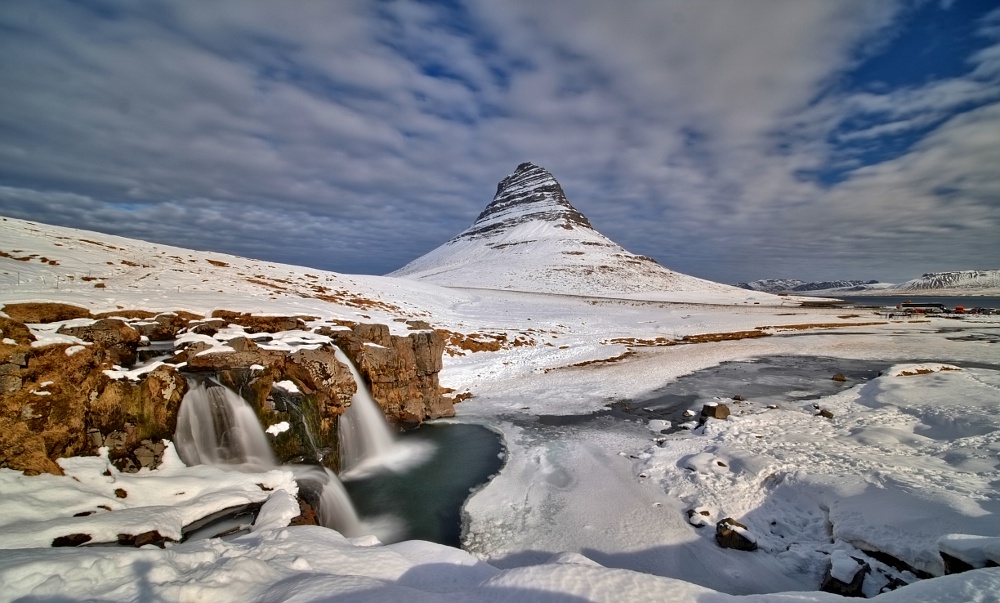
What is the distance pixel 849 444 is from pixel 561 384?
12.7 metres

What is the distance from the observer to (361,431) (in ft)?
45.9

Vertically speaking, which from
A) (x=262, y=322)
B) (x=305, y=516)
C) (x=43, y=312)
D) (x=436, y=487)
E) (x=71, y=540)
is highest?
(x=43, y=312)

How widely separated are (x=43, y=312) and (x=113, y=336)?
1.72 meters

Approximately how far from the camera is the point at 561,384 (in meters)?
22.1

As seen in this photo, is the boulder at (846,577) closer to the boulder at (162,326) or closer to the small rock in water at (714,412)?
the small rock in water at (714,412)

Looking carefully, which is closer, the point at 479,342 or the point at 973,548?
the point at 973,548

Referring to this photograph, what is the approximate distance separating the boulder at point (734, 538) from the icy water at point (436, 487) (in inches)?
219

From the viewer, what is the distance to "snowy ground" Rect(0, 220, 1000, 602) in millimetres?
4824

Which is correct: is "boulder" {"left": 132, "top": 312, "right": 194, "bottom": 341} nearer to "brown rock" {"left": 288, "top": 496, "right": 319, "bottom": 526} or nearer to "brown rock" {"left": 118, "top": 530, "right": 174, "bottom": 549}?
"brown rock" {"left": 288, "top": 496, "right": 319, "bottom": 526}

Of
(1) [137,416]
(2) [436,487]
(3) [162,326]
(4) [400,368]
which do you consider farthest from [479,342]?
(1) [137,416]

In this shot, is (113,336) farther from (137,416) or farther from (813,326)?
(813,326)

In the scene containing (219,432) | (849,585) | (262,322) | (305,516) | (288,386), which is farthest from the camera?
(262,322)

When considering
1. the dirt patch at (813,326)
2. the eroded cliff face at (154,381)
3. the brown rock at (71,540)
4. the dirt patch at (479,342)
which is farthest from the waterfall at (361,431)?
the dirt patch at (813,326)

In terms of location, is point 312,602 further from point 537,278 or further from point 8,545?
point 537,278
